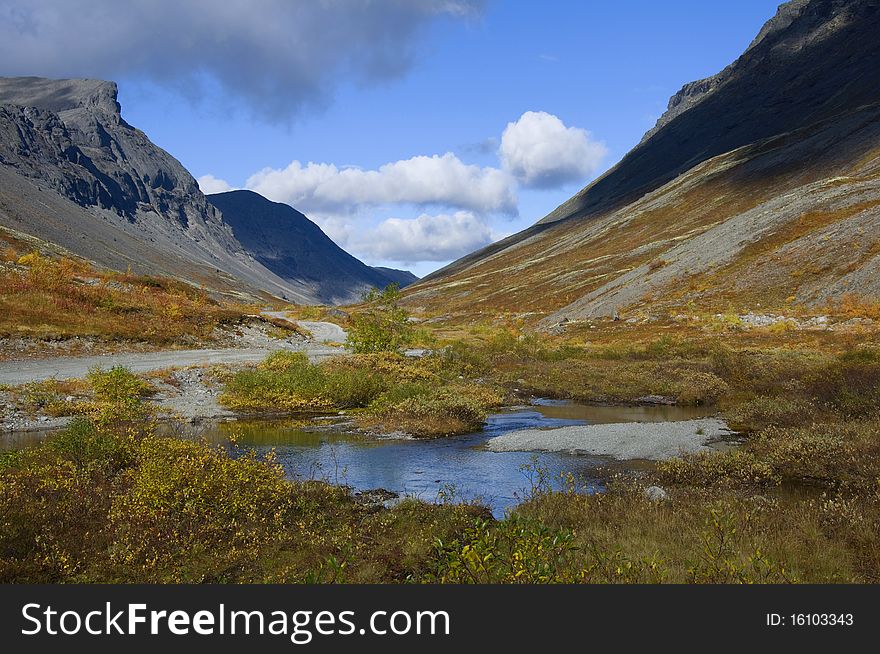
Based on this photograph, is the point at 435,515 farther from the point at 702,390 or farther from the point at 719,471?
the point at 702,390

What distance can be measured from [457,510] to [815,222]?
255 ft

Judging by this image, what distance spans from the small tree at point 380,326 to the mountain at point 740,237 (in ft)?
110

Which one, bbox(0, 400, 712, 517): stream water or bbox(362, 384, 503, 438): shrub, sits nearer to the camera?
bbox(0, 400, 712, 517): stream water

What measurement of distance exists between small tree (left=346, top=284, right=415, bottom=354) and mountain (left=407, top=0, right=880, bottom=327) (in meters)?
33.6

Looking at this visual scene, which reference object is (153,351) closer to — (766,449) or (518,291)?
(766,449)

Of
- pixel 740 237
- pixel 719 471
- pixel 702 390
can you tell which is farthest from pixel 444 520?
pixel 740 237

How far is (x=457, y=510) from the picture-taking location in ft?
42.1

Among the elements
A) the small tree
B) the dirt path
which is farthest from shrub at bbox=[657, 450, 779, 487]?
the small tree

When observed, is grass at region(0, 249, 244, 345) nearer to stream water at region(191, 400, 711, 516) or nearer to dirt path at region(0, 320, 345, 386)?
dirt path at region(0, 320, 345, 386)

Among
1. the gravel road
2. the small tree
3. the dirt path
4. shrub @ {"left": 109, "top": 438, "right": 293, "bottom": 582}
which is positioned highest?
the small tree

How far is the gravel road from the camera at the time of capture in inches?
810

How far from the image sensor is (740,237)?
78.6 m

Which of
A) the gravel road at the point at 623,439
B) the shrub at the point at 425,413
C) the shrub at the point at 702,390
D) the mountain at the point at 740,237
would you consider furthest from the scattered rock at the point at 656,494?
the mountain at the point at 740,237

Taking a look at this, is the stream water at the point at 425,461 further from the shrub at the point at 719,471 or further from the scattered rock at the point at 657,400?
the scattered rock at the point at 657,400
